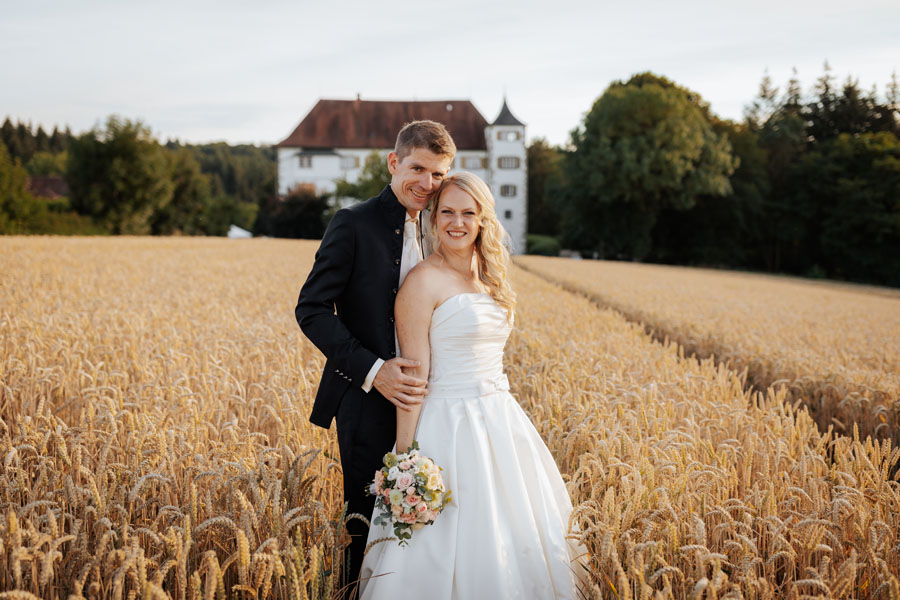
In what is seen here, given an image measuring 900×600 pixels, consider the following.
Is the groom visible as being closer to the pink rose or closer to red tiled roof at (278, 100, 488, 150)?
the pink rose

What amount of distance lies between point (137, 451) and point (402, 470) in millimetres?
1263

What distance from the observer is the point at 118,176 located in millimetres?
49781

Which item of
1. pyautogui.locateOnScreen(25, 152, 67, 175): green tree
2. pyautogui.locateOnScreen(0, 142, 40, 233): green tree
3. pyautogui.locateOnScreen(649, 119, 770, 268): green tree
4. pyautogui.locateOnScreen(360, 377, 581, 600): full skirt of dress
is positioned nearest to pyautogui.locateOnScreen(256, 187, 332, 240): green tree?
pyautogui.locateOnScreen(0, 142, 40, 233): green tree

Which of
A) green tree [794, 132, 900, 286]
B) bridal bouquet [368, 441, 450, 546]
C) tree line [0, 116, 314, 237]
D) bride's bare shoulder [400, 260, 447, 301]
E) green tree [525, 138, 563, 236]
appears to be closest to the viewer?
bridal bouquet [368, 441, 450, 546]

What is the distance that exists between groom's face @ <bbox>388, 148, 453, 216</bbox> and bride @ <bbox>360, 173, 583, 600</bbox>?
63mm

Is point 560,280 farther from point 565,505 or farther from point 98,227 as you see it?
point 98,227

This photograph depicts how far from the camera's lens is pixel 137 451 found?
2.81 m

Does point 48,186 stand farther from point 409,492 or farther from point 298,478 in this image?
point 409,492

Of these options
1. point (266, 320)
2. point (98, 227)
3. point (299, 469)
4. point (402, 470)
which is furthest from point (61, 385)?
point (98, 227)

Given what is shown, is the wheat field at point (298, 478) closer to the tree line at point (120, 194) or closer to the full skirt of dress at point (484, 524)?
the full skirt of dress at point (484, 524)

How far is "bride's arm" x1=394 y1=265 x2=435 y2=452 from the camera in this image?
2785mm

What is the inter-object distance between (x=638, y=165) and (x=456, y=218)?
144 ft

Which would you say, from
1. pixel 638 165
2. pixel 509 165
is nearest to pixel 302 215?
pixel 509 165

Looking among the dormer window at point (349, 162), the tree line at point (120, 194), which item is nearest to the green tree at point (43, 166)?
the tree line at point (120, 194)
